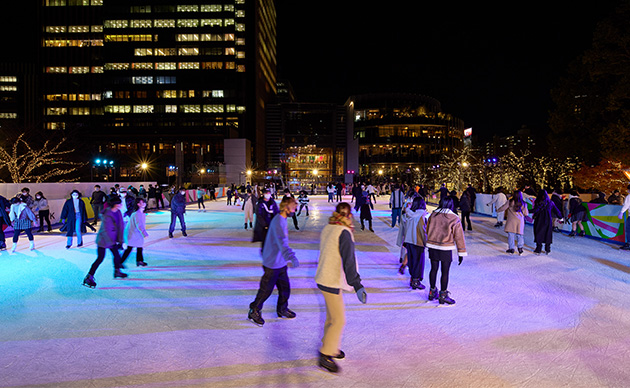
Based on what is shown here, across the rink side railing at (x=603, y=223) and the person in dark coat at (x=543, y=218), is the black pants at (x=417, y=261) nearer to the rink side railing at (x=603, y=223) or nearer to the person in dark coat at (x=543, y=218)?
the person in dark coat at (x=543, y=218)

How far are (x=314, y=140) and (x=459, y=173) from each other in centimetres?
4284

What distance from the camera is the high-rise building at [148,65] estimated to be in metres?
79.1

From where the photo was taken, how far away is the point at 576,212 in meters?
13.1

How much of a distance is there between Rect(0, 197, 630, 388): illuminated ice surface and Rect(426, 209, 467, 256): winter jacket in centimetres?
89

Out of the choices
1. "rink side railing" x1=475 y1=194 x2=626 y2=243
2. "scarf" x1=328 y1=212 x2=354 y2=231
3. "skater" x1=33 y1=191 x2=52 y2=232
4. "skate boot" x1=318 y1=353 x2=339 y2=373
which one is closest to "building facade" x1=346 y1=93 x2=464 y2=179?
"rink side railing" x1=475 y1=194 x2=626 y2=243

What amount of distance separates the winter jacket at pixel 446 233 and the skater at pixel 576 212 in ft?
32.2

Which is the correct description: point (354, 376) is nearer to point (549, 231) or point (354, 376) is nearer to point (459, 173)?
point (549, 231)

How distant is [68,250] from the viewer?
405 inches

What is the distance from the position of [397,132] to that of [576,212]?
243ft

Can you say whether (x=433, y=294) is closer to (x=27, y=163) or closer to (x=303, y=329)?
(x=303, y=329)

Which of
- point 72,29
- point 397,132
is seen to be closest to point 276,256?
point 397,132

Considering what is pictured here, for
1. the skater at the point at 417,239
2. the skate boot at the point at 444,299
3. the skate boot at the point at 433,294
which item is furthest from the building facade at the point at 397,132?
the skate boot at the point at 444,299

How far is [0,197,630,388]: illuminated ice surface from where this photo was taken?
11.7ft

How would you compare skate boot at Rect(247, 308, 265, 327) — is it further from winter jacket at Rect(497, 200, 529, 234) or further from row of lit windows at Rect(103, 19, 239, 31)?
row of lit windows at Rect(103, 19, 239, 31)
